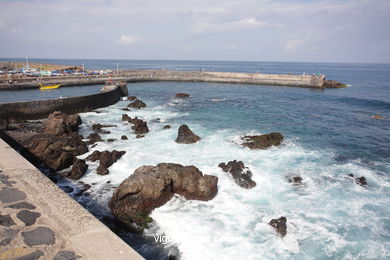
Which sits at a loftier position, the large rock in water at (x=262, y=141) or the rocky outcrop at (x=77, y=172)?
the large rock in water at (x=262, y=141)

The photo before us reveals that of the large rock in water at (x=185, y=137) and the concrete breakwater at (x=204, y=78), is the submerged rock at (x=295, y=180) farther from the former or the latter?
the concrete breakwater at (x=204, y=78)

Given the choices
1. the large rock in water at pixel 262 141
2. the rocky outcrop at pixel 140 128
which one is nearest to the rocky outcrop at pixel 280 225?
the large rock in water at pixel 262 141

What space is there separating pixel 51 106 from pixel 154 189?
20707mm

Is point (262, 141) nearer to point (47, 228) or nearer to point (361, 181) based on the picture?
point (361, 181)

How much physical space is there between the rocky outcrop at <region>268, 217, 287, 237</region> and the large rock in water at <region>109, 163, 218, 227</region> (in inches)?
124

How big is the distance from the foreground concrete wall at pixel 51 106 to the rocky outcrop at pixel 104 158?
505 inches

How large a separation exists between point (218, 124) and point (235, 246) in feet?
55.9

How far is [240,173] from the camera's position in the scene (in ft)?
45.7

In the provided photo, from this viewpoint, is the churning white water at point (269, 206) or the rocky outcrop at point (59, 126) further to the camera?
the rocky outcrop at point (59, 126)

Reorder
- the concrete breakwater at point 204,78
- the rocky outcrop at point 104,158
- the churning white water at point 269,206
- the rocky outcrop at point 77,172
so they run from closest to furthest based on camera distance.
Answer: the churning white water at point 269,206 → the rocky outcrop at point 77,172 → the rocky outcrop at point 104,158 → the concrete breakwater at point 204,78

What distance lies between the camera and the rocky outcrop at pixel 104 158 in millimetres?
14211

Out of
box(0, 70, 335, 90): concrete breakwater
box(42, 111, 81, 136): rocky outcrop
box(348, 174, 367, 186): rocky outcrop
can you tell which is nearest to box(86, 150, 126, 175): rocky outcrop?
box(42, 111, 81, 136): rocky outcrop

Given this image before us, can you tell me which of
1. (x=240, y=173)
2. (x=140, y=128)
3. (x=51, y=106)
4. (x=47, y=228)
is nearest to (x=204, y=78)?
(x=51, y=106)

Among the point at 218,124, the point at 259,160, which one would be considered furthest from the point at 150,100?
the point at 259,160
